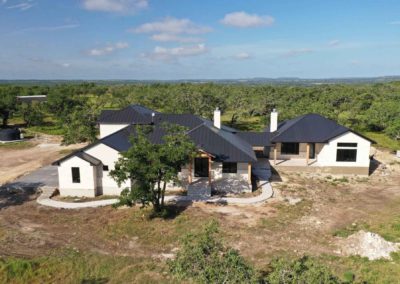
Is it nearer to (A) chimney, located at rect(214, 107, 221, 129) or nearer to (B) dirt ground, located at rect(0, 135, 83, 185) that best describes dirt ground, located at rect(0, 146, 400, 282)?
(B) dirt ground, located at rect(0, 135, 83, 185)

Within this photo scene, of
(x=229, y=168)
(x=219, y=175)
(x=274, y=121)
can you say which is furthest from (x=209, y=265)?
(x=274, y=121)

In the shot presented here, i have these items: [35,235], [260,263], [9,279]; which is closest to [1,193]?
[35,235]

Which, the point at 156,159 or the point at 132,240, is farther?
the point at 156,159

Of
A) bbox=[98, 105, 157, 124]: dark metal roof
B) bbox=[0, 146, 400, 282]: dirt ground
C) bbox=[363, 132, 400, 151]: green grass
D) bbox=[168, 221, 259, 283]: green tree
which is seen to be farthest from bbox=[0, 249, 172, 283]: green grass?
bbox=[363, 132, 400, 151]: green grass

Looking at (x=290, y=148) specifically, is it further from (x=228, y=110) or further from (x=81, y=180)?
(x=228, y=110)

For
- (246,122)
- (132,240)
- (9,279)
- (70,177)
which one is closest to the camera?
(9,279)

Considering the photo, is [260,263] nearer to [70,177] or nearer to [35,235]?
[35,235]

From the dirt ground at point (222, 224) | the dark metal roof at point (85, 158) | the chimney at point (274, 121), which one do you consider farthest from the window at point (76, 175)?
the chimney at point (274, 121)
